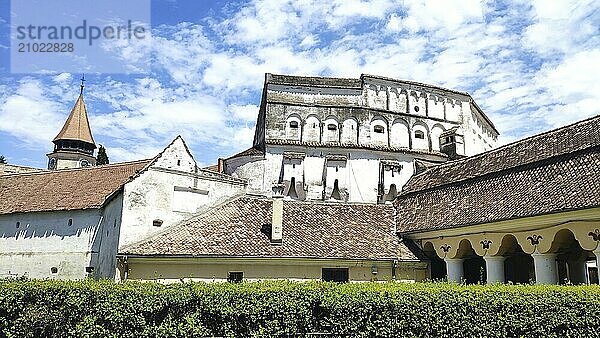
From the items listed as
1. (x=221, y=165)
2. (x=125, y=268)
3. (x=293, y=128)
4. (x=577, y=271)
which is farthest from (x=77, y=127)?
(x=577, y=271)

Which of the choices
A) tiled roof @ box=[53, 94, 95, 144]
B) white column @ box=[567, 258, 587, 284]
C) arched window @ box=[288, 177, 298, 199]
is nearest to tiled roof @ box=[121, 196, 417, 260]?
white column @ box=[567, 258, 587, 284]

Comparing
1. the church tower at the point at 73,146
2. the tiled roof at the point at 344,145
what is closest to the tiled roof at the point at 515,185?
the tiled roof at the point at 344,145

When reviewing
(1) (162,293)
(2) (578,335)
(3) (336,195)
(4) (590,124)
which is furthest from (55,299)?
(3) (336,195)

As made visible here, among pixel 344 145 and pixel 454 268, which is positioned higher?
pixel 344 145

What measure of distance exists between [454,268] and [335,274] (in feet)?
17.8

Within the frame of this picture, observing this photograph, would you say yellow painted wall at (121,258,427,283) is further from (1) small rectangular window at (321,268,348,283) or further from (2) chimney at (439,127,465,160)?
(2) chimney at (439,127,465,160)

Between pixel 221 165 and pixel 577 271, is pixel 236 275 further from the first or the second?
pixel 221 165

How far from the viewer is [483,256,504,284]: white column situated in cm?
2195

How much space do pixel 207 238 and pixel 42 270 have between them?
14.6 m

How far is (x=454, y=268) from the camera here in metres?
24.0

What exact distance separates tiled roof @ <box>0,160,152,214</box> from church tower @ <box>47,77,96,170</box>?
1164 inches

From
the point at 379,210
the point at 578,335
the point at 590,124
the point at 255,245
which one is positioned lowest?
the point at 578,335

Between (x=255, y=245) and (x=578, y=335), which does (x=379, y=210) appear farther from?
(x=578, y=335)

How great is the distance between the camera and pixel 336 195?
40.7 meters
